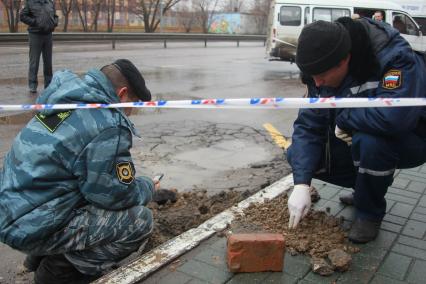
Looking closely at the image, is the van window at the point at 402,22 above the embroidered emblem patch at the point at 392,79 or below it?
above

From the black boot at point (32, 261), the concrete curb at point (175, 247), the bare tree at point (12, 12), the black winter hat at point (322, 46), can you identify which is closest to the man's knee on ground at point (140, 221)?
the concrete curb at point (175, 247)

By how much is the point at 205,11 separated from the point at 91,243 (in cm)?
4776

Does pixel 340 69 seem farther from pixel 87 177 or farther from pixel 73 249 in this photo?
pixel 73 249

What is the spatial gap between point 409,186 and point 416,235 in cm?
101

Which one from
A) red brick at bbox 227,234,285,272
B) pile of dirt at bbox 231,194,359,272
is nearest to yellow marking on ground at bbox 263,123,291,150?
pile of dirt at bbox 231,194,359,272

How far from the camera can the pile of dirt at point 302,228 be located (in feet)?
9.64

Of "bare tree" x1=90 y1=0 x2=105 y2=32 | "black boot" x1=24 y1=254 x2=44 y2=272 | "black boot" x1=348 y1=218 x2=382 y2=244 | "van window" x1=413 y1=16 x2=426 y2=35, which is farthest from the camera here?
"bare tree" x1=90 y1=0 x2=105 y2=32

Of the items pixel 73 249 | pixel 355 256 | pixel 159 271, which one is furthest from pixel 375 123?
pixel 73 249

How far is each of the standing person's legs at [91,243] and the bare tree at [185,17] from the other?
150 ft

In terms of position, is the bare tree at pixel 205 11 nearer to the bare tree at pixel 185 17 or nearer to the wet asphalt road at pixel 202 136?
the bare tree at pixel 185 17

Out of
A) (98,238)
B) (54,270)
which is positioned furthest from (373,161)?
(54,270)

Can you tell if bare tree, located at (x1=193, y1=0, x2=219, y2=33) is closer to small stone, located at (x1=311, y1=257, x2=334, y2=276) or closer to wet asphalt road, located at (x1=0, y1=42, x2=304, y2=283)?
wet asphalt road, located at (x1=0, y1=42, x2=304, y2=283)

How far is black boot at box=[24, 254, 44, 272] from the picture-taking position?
2.76 m

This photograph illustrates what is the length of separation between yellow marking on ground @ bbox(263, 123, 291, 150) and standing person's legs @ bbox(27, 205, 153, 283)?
3.22m
